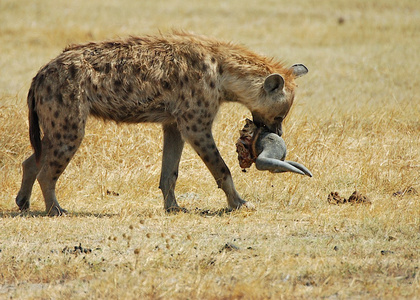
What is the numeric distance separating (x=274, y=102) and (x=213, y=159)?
2.14 feet

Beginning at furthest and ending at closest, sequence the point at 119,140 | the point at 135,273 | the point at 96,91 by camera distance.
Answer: the point at 119,140 < the point at 96,91 < the point at 135,273

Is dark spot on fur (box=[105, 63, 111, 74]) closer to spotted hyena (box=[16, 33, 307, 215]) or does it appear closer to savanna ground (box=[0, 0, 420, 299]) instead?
spotted hyena (box=[16, 33, 307, 215])

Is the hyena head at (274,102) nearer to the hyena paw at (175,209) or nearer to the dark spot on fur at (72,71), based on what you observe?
the hyena paw at (175,209)

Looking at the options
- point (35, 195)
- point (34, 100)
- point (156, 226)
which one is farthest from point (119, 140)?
point (156, 226)

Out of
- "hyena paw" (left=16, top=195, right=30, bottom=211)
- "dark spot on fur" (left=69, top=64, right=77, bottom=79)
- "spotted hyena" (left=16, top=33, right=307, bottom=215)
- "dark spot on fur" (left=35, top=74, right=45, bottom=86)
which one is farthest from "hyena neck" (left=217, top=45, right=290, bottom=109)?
"hyena paw" (left=16, top=195, right=30, bottom=211)

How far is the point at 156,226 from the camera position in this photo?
489cm

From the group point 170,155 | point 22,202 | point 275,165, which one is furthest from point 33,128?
point 275,165

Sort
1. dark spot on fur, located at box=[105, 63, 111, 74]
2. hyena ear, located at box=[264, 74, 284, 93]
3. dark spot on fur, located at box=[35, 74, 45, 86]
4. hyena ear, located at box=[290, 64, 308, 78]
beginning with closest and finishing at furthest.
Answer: dark spot on fur, located at box=[35, 74, 45, 86]
dark spot on fur, located at box=[105, 63, 111, 74]
hyena ear, located at box=[264, 74, 284, 93]
hyena ear, located at box=[290, 64, 308, 78]

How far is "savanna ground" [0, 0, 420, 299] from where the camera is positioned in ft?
12.2

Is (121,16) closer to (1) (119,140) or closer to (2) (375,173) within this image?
(1) (119,140)

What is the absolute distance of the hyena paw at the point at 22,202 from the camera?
5472 mm

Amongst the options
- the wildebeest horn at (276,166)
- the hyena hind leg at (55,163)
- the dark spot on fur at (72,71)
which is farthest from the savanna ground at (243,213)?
the dark spot on fur at (72,71)

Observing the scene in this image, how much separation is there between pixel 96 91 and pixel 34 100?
1.56ft

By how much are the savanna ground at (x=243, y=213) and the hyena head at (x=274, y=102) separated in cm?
47
